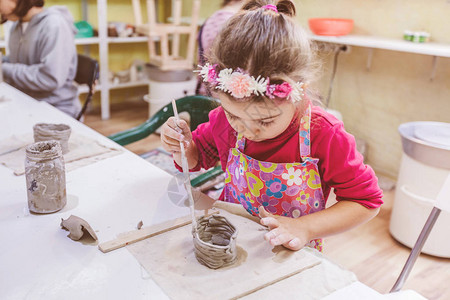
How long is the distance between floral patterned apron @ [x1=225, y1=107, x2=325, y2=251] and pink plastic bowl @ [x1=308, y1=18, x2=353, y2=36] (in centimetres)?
188

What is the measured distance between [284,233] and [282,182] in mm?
225

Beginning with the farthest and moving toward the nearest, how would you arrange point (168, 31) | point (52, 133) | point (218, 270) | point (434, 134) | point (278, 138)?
point (168, 31) → point (434, 134) → point (52, 133) → point (278, 138) → point (218, 270)

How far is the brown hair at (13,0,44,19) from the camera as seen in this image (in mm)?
2145

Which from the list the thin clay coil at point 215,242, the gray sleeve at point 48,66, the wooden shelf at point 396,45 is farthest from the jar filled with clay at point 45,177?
the wooden shelf at point 396,45

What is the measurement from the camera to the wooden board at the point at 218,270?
2.24 feet

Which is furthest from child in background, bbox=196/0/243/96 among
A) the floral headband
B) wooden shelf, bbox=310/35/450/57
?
the floral headband

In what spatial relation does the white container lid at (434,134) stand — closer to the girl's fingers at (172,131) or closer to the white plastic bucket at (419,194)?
the white plastic bucket at (419,194)

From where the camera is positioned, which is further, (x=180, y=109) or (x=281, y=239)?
(x=180, y=109)

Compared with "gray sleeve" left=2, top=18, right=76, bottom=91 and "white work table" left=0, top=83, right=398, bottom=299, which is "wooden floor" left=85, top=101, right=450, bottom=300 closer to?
"white work table" left=0, top=83, right=398, bottom=299

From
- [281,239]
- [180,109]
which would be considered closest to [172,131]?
[281,239]

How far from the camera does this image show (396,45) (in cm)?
234

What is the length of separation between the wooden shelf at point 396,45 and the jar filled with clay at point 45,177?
1.54 meters

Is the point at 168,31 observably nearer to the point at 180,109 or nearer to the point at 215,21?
the point at 215,21

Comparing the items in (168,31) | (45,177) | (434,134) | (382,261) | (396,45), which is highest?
(396,45)
